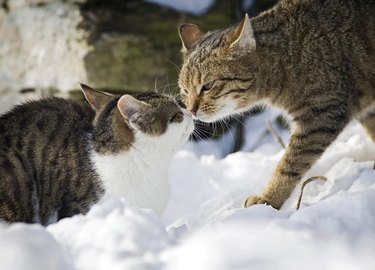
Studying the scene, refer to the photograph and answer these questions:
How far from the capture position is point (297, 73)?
3250 mm

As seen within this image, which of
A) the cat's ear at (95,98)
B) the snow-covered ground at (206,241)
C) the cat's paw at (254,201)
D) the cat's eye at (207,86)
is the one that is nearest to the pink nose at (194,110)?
the cat's eye at (207,86)

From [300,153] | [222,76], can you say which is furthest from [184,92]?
[300,153]

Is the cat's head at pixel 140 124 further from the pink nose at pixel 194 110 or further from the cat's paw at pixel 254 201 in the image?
the cat's paw at pixel 254 201

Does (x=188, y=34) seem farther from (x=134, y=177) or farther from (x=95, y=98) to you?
(x=134, y=177)

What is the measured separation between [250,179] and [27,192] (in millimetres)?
1732

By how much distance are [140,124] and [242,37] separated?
0.81 m

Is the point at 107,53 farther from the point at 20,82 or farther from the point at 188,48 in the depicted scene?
the point at 188,48

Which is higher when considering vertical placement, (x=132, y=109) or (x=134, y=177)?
(x=132, y=109)

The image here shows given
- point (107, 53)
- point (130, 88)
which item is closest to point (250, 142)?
point (130, 88)

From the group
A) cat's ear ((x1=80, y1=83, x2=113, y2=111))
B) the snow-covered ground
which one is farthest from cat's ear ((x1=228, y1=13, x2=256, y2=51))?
the snow-covered ground

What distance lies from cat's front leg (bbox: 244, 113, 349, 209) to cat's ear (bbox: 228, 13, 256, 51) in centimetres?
55

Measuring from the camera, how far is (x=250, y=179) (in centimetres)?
401

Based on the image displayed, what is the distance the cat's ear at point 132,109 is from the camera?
115 inches

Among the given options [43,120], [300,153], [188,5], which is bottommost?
[188,5]
